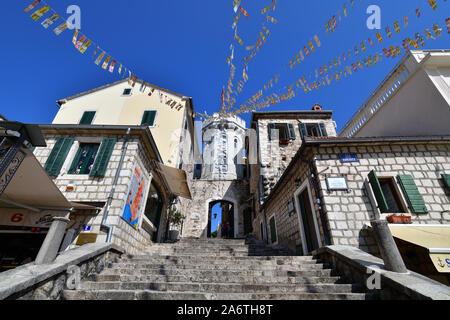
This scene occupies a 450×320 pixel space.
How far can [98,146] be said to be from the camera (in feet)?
20.3

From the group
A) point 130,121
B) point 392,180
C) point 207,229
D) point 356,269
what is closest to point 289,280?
point 356,269

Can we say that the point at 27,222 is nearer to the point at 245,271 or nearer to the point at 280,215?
the point at 245,271

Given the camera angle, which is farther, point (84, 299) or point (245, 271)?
point (245, 271)

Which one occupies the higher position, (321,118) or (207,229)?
(321,118)

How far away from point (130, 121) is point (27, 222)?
231 inches

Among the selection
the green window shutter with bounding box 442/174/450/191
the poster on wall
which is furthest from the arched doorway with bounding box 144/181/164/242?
the green window shutter with bounding box 442/174/450/191

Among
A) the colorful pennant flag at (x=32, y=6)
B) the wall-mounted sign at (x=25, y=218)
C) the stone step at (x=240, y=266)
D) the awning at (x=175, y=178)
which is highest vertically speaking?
the colorful pennant flag at (x=32, y=6)

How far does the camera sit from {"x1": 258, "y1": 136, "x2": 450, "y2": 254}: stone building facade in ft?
14.9

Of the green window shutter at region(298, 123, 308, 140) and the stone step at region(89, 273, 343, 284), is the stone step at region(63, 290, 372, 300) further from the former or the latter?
the green window shutter at region(298, 123, 308, 140)

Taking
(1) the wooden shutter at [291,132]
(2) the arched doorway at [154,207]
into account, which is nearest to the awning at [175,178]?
(2) the arched doorway at [154,207]

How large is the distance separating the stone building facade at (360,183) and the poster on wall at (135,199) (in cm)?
510

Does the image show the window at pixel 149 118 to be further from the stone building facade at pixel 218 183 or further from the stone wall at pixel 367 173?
the stone wall at pixel 367 173

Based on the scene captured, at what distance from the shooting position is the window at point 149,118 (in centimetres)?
936

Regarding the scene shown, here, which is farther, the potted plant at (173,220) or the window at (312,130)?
the window at (312,130)
